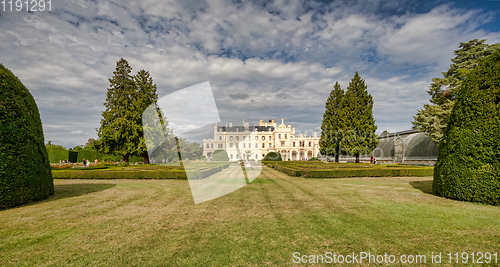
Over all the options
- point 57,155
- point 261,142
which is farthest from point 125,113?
point 261,142

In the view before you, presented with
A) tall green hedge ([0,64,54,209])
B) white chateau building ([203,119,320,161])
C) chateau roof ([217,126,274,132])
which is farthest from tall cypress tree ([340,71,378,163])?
chateau roof ([217,126,274,132])

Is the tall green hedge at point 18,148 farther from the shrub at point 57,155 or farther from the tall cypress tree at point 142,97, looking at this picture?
the shrub at point 57,155

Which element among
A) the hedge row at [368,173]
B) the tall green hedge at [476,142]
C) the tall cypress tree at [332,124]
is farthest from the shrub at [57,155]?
the tall green hedge at [476,142]

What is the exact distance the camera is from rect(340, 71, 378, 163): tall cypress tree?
3091cm

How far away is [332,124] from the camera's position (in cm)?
3606

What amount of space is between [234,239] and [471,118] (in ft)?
30.1

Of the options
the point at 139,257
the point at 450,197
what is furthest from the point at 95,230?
the point at 450,197

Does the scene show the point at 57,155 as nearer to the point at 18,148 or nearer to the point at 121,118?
the point at 121,118

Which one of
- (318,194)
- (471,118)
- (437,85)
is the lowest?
(318,194)

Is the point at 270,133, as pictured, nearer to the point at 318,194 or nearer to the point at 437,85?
the point at 437,85

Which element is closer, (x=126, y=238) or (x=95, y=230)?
(x=126, y=238)

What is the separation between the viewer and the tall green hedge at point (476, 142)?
24.8 ft

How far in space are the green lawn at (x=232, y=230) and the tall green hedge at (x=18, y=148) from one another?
1.92 feet

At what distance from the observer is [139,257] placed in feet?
12.8
